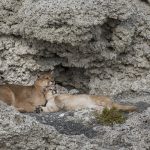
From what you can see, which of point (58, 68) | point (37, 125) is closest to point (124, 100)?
point (58, 68)

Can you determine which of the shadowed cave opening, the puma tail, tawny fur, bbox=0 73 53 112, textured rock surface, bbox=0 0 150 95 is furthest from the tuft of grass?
the shadowed cave opening

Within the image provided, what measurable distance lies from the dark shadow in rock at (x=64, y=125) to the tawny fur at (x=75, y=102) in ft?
1.68

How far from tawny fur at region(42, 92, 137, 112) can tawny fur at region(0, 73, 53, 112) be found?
7.5 inches

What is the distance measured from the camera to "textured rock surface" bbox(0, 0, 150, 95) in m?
9.02

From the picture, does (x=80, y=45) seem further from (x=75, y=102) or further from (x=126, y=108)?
(x=126, y=108)

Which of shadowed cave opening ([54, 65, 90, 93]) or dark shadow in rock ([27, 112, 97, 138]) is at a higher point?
dark shadow in rock ([27, 112, 97, 138])

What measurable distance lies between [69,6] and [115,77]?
5.88 ft

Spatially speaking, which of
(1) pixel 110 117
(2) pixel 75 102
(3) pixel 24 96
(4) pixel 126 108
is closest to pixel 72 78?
(2) pixel 75 102

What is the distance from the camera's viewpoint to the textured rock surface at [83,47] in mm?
9016

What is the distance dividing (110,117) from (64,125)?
712 mm

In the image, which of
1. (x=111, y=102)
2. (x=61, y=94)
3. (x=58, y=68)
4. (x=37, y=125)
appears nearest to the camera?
(x=37, y=125)

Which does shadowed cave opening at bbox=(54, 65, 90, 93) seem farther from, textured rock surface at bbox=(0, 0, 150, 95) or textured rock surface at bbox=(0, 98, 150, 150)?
textured rock surface at bbox=(0, 98, 150, 150)

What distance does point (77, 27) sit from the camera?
29.0ft

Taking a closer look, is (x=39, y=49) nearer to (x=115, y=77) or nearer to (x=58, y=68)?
(x=58, y=68)
